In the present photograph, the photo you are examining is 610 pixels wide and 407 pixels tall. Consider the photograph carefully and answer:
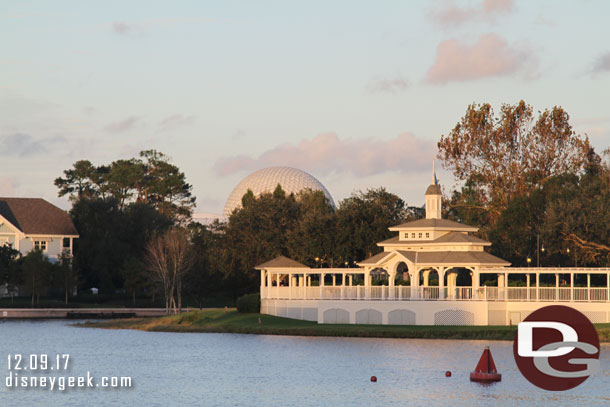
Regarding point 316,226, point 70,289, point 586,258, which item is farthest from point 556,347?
point 70,289

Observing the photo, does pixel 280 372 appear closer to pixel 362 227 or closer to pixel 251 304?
pixel 251 304

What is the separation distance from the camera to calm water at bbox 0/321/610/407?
126 feet

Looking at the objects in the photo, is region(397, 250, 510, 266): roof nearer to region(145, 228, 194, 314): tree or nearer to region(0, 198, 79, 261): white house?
region(145, 228, 194, 314): tree

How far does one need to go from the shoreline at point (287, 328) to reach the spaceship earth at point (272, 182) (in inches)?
2494

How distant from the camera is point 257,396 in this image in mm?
39500

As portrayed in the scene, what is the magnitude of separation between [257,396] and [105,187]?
364ft

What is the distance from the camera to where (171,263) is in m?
94.4

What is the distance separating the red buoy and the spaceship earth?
9768 cm

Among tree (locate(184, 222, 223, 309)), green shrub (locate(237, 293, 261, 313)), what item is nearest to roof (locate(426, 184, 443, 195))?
green shrub (locate(237, 293, 261, 313))

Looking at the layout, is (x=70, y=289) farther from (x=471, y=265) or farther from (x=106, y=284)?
(x=471, y=265)

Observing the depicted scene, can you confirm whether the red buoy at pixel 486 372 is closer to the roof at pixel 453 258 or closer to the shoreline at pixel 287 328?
the shoreline at pixel 287 328

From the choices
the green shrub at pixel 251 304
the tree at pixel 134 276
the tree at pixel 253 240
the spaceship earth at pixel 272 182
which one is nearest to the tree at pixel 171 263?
the tree at pixel 134 276

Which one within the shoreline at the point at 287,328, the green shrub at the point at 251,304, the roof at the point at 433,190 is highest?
the roof at the point at 433,190

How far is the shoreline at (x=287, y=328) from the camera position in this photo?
6222 cm
